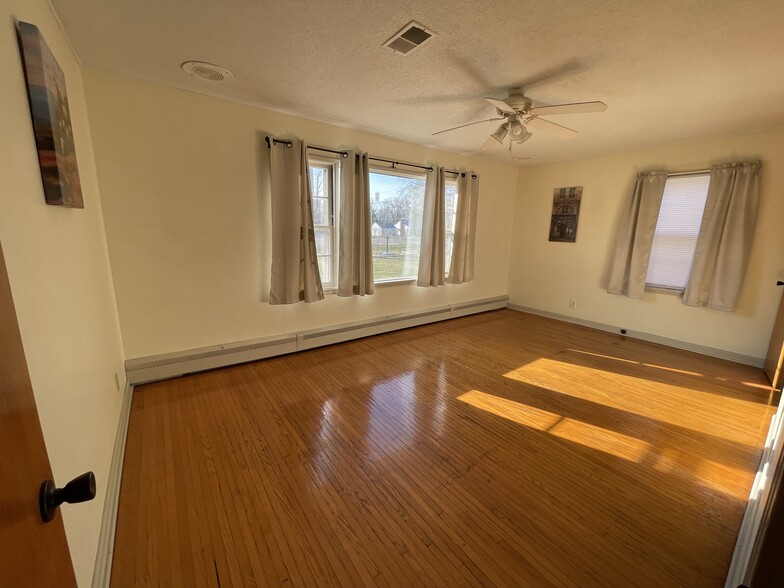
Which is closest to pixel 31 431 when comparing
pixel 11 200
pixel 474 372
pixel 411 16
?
pixel 11 200

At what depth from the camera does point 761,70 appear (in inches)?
79.7

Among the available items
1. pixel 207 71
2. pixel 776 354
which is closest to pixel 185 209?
pixel 207 71

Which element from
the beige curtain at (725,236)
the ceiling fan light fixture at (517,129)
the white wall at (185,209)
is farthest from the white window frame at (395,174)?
the beige curtain at (725,236)

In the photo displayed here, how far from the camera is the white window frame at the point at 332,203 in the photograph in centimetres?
340

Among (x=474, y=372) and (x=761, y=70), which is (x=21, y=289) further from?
(x=761, y=70)

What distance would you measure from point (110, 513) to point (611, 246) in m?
5.50

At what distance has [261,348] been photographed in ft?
10.6

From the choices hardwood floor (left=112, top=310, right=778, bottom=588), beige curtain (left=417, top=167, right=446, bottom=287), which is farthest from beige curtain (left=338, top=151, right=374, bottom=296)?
hardwood floor (left=112, top=310, right=778, bottom=588)

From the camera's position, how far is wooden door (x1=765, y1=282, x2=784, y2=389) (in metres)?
2.92

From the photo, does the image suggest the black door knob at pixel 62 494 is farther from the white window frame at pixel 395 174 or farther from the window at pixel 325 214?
the white window frame at pixel 395 174

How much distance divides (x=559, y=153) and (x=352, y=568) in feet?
16.1

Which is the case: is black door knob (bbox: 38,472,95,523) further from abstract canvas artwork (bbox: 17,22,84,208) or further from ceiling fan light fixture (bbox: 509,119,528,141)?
ceiling fan light fixture (bbox: 509,119,528,141)

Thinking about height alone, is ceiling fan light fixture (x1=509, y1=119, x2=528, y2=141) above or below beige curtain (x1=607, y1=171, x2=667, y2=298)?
above

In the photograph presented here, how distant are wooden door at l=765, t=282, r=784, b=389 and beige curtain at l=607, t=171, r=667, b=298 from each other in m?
1.15
